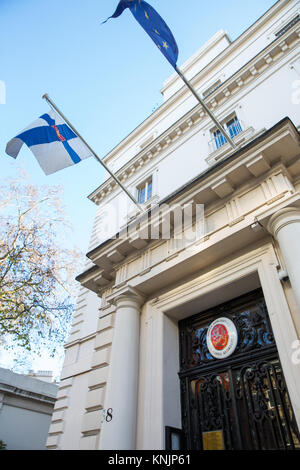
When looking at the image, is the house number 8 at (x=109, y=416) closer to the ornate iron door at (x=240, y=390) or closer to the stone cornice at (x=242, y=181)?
the ornate iron door at (x=240, y=390)

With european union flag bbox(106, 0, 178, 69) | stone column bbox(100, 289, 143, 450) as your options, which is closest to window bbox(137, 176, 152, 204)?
stone column bbox(100, 289, 143, 450)

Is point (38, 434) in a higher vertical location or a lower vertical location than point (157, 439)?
higher

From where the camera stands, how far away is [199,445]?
5969 millimetres

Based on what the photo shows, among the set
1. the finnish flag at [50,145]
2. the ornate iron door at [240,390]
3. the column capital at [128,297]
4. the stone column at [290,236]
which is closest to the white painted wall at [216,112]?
the finnish flag at [50,145]

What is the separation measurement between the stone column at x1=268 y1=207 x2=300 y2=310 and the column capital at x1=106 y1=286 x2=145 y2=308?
12.2 feet

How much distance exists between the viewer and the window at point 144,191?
12.3 m

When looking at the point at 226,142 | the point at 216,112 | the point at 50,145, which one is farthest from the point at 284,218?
the point at 216,112

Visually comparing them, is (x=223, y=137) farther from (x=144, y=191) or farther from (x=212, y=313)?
(x=212, y=313)

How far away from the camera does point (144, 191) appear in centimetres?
1280

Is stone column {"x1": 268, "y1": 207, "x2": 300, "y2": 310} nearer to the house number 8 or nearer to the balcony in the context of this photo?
the balcony

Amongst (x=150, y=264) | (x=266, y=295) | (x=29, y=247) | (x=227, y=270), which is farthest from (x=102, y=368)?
(x=29, y=247)

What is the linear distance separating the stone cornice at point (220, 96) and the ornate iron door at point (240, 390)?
7.74 meters

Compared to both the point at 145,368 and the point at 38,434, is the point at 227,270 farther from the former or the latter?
the point at 38,434

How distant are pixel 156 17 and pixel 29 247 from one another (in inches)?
490
